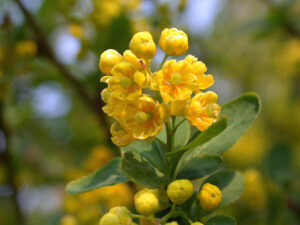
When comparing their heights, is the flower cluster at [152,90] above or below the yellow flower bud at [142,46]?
below

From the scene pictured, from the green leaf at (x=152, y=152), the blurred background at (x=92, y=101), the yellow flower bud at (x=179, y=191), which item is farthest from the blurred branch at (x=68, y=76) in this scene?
the yellow flower bud at (x=179, y=191)

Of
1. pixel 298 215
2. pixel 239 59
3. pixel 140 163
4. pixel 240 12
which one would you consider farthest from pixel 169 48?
pixel 240 12

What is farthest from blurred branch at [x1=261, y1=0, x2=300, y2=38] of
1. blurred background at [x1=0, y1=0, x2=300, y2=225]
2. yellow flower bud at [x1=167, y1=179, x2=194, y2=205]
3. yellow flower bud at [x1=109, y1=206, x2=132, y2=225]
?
yellow flower bud at [x1=109, y1=206, x2=132, y2=225]

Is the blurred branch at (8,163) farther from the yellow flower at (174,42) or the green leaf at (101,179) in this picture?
the yellow flower at (174,42)

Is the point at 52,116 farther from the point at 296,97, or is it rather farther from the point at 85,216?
the point at 296,97

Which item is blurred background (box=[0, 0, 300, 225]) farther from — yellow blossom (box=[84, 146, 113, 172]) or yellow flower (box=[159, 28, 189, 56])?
yellow flower (box=[159, 28, 189, 56])

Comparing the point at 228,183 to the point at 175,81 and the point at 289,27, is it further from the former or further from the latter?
the point at 289,27
